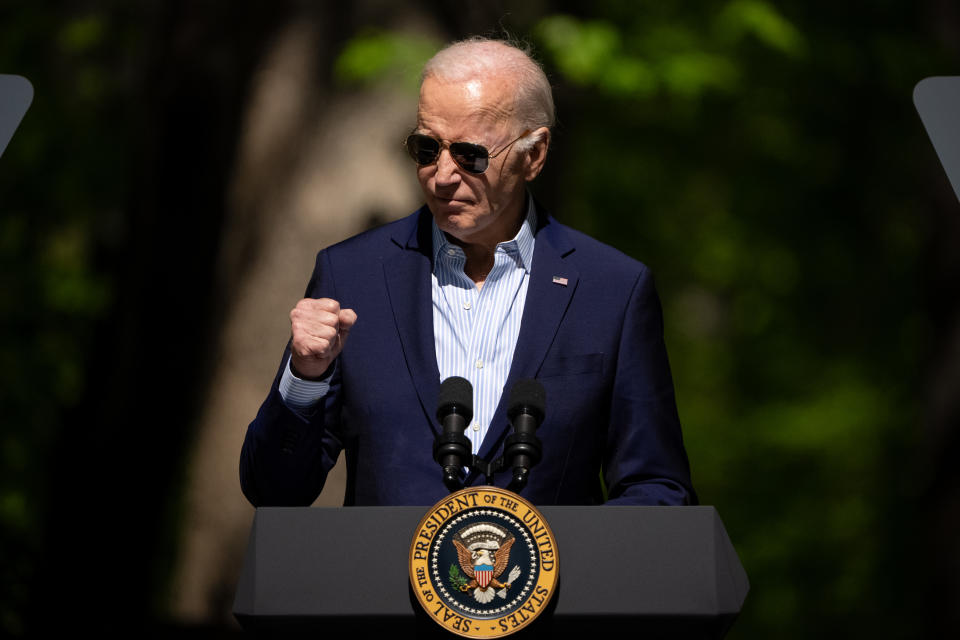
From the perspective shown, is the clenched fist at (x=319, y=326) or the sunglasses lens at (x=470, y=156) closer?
the clenched fist at (x=319, y=326)

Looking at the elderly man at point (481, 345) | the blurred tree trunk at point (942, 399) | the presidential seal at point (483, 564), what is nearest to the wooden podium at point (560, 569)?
the presidential seal at point (483, 564)

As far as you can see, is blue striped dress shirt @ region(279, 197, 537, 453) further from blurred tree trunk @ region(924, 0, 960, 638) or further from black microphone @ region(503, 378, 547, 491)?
blurred tree trunk @ region(924, 0, 960, 638)

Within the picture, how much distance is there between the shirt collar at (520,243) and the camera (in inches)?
159

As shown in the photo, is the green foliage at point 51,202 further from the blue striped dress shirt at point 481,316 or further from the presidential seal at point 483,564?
the presidential seal at point 483,564

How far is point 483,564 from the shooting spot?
2.95 meters

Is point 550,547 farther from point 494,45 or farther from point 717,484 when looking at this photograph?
point 717,484

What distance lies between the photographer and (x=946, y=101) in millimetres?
3664

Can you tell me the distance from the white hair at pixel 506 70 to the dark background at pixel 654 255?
5.01 ft

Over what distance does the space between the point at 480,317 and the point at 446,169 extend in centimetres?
45

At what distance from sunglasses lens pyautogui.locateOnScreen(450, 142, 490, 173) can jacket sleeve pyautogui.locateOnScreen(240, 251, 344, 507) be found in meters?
0.70

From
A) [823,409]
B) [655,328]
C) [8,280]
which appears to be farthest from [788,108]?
[655,328]

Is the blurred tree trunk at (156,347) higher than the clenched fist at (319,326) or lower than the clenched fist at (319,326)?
lower

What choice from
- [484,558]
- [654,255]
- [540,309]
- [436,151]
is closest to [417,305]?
[540,309]

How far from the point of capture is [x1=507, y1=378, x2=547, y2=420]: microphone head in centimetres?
322
